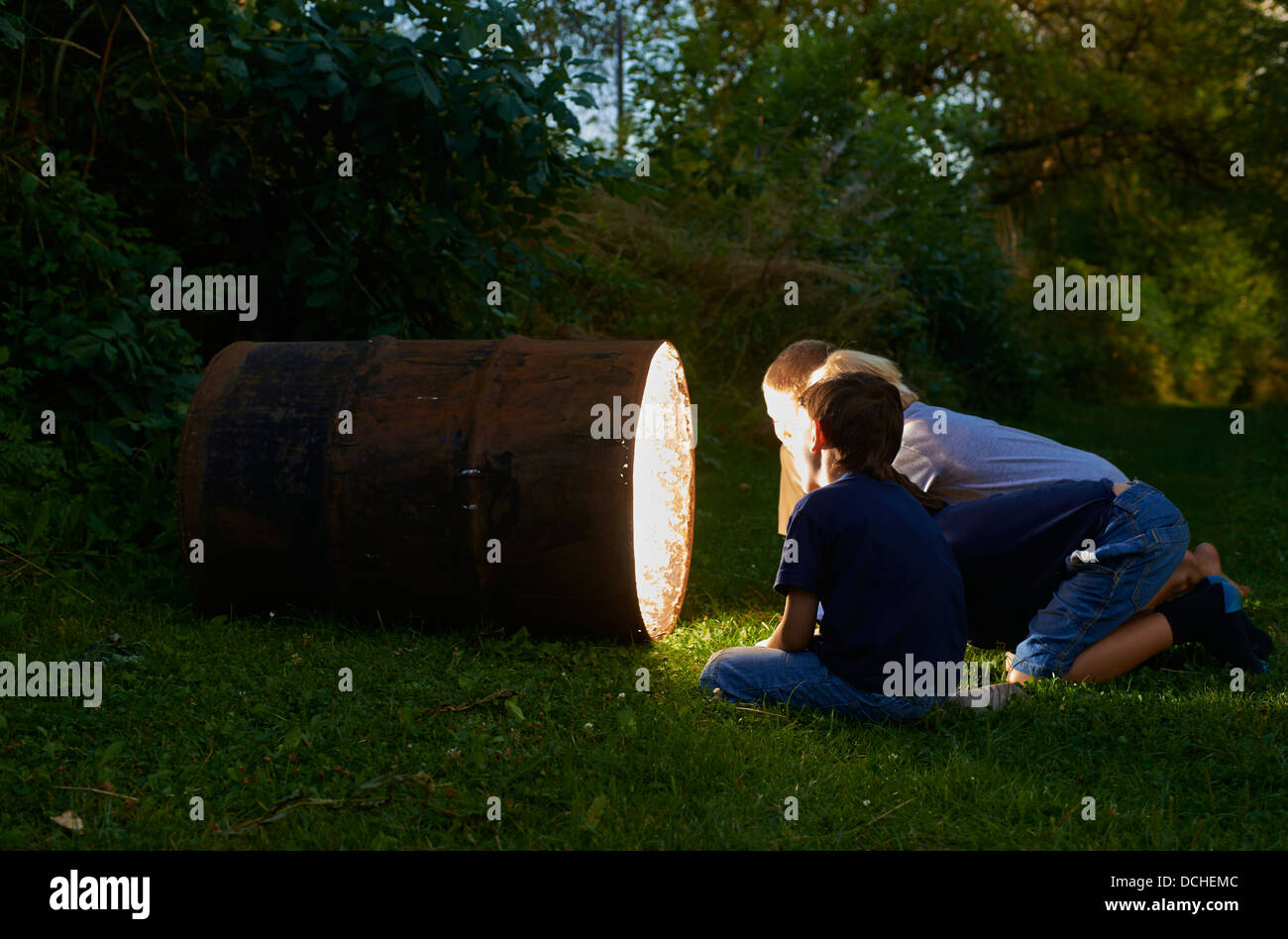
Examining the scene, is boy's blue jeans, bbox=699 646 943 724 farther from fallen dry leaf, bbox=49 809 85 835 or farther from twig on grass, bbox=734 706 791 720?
fallen dry leaf, bbox=49 809 85 835

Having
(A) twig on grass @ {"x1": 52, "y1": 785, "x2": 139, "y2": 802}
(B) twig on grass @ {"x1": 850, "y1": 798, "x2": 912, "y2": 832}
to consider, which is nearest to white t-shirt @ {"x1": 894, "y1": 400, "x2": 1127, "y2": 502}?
(B) twig on grass @ {"x1": 850, "y1": 798, "x2": 912, "y2": 832}

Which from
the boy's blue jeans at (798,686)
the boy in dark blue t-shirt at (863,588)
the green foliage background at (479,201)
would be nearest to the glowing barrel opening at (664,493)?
the boy's blue jeans at (798,686)

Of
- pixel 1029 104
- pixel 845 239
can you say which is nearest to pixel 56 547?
pixel 845 239

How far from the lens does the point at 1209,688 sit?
12.0 feet

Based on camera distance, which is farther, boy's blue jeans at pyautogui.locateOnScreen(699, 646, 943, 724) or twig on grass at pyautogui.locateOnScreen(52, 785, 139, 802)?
boy's blue jeans at pyautogui.locateOnScreen(699, 646, 943, 724)

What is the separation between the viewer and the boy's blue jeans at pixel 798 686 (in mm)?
3328

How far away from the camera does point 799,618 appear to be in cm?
337

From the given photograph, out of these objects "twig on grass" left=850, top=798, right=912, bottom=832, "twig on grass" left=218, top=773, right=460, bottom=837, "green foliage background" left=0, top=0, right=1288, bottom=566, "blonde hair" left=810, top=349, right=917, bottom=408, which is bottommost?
"twig on grass" left=850, top=798, right=912, bottom=832

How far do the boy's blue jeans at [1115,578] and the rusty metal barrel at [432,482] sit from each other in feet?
4.78

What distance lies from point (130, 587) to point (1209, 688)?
13.6 ft

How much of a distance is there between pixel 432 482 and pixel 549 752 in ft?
4.00

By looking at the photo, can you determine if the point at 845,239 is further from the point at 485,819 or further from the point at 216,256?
the point at 485,819

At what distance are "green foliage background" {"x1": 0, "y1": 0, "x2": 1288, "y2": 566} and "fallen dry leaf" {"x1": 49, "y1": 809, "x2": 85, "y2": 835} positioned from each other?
7.79ft

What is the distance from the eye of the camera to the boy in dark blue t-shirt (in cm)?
326
